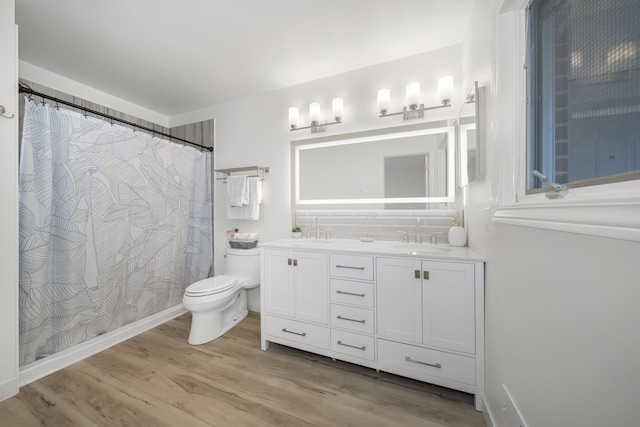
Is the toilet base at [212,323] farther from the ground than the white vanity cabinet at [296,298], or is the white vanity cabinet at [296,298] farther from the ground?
the white vanity cabinet at [296,298]

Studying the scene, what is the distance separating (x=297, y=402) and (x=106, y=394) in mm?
1160

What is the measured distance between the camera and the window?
1.72 feet

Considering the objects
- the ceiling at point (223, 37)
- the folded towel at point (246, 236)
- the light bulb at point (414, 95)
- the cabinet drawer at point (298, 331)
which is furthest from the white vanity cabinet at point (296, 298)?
the ceiling at point (223, 37)

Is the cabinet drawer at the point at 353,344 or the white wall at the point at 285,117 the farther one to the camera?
the white wall at the point at 285,117

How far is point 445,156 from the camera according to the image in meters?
1.92

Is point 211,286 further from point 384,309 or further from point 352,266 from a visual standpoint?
point 384,309

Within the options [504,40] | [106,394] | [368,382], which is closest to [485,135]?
[504,40]

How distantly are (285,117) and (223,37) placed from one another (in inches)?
33.7

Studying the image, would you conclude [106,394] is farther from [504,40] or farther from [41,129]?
[504,40]

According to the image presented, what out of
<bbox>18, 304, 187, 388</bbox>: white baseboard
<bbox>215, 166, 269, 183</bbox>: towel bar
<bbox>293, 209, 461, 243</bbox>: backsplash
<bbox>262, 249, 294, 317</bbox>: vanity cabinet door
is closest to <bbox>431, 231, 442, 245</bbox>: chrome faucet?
<bbox>293, 209, 461, 243</bbox>: backsplash

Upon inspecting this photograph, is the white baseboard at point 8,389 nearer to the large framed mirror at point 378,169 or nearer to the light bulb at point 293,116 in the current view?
the large framed mirror at point 378,169

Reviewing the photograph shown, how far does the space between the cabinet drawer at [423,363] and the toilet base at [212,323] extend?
141 cm

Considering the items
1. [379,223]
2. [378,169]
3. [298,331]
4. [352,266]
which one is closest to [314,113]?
[378,169]

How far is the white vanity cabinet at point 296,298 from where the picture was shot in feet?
5.69
